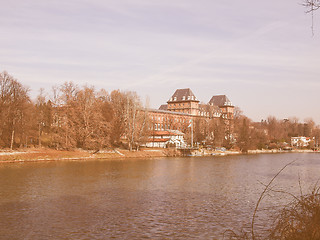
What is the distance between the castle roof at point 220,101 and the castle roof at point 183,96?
23.2 metres

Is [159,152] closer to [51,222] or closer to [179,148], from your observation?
[179,148]

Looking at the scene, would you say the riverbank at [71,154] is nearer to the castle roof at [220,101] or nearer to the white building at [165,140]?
the white building at [165,140]

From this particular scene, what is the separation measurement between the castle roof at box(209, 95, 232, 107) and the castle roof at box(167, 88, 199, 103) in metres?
23.2

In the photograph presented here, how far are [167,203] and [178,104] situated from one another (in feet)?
503

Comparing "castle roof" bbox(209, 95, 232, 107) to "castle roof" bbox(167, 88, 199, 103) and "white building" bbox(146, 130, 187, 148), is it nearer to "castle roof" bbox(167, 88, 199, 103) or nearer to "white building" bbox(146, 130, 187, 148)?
"castle roof" bbox(167, 88, 199, 103)

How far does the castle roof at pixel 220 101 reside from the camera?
186875 mm

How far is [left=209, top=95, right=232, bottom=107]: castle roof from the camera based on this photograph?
→ 187m

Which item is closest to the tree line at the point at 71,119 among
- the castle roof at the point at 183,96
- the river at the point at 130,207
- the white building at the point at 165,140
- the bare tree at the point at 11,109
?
the bare tree at the point at 11,109

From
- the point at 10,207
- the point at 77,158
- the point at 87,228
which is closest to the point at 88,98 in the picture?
the point at 77,158

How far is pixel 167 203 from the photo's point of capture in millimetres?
23156

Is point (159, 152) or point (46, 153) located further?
point (159, 152)

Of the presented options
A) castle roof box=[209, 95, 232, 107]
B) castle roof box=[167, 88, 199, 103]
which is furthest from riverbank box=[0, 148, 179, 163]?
castle roof box=[209, 95, 232, 107]

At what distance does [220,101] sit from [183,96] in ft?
91.9

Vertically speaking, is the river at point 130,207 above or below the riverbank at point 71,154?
below
